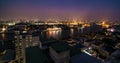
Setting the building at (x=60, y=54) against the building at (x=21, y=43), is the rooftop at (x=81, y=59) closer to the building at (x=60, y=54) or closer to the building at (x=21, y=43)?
the building at (x=60, y=54)

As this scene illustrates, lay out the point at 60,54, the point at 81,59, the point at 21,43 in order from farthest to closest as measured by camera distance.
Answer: the point at 21,43 < the point at 81,59 < the point at 60,54

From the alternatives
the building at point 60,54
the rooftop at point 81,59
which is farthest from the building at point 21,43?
the rooftop at point 81,59

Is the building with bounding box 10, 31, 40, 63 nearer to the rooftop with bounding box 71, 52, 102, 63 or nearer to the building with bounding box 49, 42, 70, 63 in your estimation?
the building with bounding box 49, 42, 70, 63

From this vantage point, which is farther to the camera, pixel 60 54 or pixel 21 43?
pixel 21 43

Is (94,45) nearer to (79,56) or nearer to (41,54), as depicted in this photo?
(79,56)

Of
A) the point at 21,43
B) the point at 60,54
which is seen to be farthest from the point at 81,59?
the point at 21,43

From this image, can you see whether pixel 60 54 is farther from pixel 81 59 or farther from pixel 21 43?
pixel 21 43

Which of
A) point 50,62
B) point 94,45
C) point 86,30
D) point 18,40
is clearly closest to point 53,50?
point 50,62

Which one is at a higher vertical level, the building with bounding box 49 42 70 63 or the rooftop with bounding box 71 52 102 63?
the building with bounding box 49 42 70 63

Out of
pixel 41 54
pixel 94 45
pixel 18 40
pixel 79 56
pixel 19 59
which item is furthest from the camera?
pixel 94 45

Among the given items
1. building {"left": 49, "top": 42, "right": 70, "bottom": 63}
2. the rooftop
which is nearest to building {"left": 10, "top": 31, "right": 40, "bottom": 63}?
building {"left": 49, "top": 42, "right": 70, "bottom": 63}

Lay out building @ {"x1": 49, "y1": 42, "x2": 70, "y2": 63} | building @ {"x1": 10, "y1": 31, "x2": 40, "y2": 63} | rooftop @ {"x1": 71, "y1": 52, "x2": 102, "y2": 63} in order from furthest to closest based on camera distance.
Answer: building @ {"x1": 10, "y1": 31, "x2": 40, "y2": 63} → rooftop @ {"x1": 71, "y1": 52, "x2": 102, "y2": 63} → building @ {"x1": 49, "y1": 42, "x2": 70, "y2": 63}
